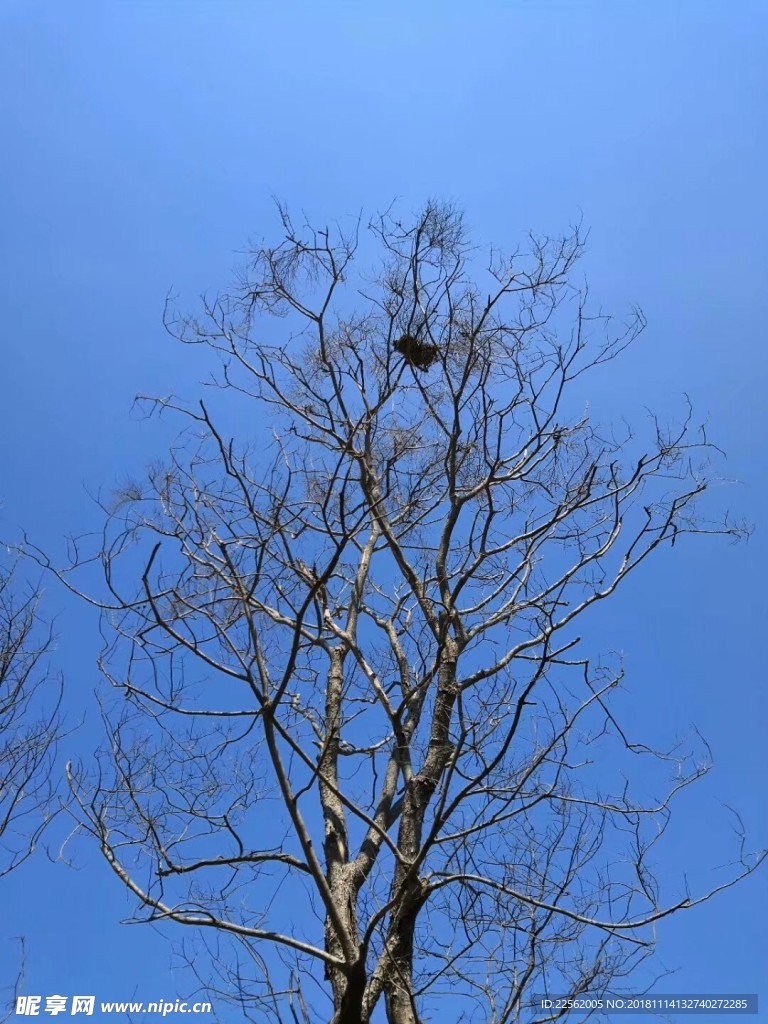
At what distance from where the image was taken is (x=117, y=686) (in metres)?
4.58

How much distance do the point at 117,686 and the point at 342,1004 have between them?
179 centimetres

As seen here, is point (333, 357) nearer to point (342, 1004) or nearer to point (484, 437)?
point (484, 437)

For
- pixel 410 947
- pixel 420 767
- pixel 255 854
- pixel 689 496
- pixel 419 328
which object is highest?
pixel 419 328

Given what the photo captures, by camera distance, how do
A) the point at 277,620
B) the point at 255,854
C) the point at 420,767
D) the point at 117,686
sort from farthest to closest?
the point at 277,620, the point at 420,767, the point at 117,686, the point at 255,854

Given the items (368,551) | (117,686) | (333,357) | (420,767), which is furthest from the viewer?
(368,551)

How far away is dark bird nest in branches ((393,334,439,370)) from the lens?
5.95 meters

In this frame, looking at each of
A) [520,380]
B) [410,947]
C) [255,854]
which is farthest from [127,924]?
[520,380]

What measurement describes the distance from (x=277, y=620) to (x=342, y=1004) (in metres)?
2.21

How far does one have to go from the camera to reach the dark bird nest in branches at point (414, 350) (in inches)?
234

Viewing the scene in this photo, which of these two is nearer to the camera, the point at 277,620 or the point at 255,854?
the point at 255,854

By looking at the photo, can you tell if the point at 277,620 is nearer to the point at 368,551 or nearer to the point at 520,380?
the point at 368,551

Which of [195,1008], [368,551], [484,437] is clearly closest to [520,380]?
[484,437]

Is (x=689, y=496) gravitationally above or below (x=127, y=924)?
above

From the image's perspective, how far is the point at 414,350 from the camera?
6.00m
